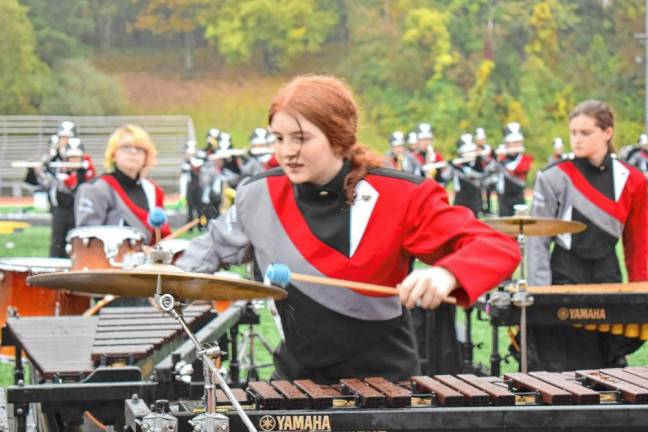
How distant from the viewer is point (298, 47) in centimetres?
4516

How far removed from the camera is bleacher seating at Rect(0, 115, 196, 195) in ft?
129

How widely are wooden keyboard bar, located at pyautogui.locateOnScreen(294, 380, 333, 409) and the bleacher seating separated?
35.0 m

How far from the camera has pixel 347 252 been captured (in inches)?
163

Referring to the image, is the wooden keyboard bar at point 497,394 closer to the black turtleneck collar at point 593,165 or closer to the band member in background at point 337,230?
the band member in background at point 337,230

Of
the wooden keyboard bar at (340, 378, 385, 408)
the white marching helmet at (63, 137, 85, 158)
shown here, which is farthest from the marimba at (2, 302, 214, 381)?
the white marching helmet at (63, 137, 85, 158)

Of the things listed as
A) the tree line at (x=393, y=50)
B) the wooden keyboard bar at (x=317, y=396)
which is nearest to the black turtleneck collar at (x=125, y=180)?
the wooden keyboard bar at (x=317, y=396)

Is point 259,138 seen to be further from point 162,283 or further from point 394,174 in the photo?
point 162,283

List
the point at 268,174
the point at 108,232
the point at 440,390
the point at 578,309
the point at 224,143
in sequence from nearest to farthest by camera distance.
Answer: the point at 440,390
the point at 268,174
the point at 578,309
the point at 108,232
the point at 224,143

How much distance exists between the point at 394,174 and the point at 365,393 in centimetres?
78

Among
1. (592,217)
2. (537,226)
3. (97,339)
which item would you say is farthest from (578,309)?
(97,339)

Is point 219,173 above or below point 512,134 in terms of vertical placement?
below

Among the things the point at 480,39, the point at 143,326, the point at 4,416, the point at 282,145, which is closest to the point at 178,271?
the point at 4,416

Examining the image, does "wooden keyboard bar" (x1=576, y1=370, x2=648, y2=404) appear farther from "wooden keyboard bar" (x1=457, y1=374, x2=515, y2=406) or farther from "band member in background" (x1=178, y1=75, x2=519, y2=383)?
"band member in background" (x1=178, y1=75, x2=519, y2=383)

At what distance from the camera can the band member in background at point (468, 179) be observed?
2331cm
